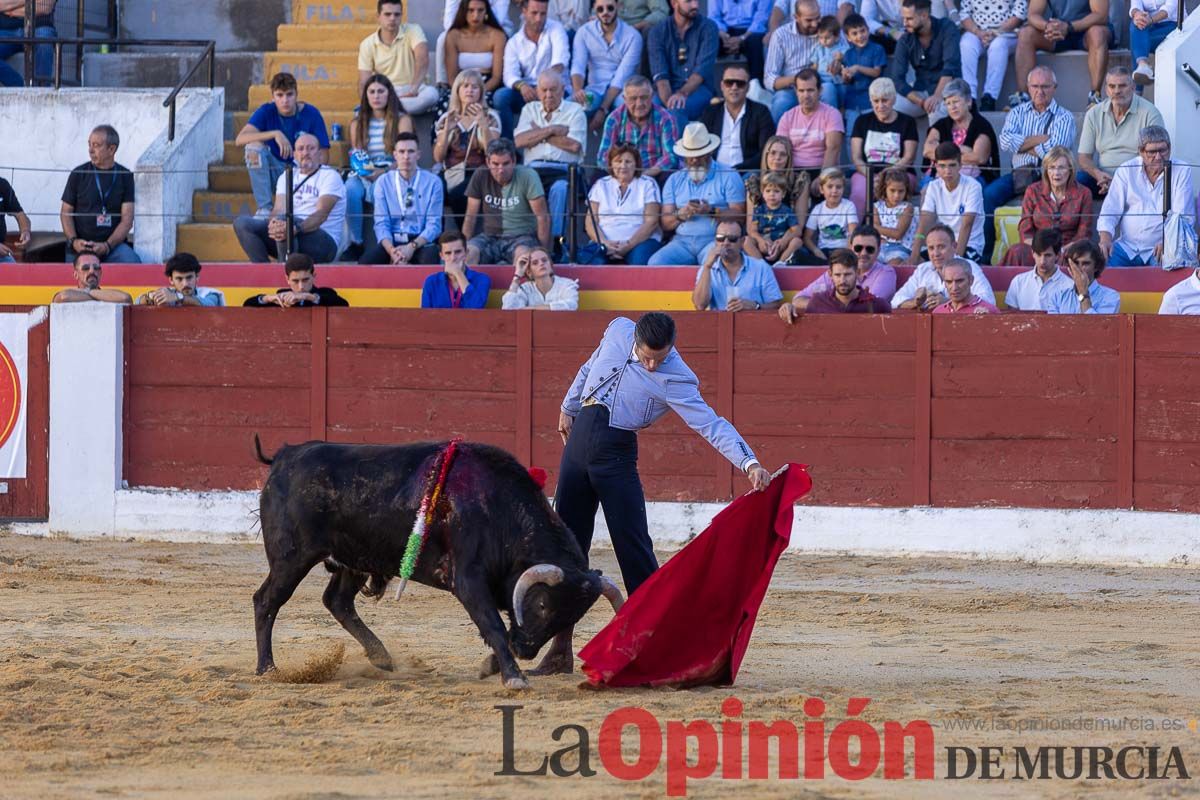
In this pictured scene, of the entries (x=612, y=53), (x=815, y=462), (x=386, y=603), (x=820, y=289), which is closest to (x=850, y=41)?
(x=612, y=53)

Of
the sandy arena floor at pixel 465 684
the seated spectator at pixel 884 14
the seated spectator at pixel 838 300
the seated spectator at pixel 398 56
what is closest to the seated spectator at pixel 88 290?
the sandy arena floor at pixel 465 684

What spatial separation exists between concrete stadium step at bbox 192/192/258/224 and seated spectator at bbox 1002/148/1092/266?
4.81 metres

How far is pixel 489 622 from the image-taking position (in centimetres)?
516

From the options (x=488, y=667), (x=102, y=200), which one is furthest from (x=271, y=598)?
(x=102, y=200)

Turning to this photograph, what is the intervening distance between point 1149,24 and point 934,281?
2.76m

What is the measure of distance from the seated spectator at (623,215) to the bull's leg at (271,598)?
4.36 meters

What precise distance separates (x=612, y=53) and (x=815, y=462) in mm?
3321

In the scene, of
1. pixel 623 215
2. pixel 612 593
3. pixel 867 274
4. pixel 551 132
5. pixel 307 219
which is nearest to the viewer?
pixel 612 593

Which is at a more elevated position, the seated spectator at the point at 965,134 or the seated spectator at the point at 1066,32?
the seated spectator at the point at 1066,32

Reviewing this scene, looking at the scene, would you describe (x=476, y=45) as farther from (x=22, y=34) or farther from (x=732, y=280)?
(x=22, y=34)

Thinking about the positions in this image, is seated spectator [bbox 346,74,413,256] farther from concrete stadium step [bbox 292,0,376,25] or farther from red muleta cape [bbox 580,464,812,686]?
red muleta cape [bbox 580,464,812,686]

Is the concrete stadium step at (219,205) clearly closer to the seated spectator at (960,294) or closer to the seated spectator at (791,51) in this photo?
the seated spectator at (791,51)

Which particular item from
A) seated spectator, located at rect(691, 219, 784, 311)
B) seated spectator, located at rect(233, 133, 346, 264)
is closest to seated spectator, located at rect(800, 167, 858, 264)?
seated spectator, located at rect(691, 219, 784, 311)

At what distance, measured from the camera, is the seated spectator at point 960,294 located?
839 centimetres
